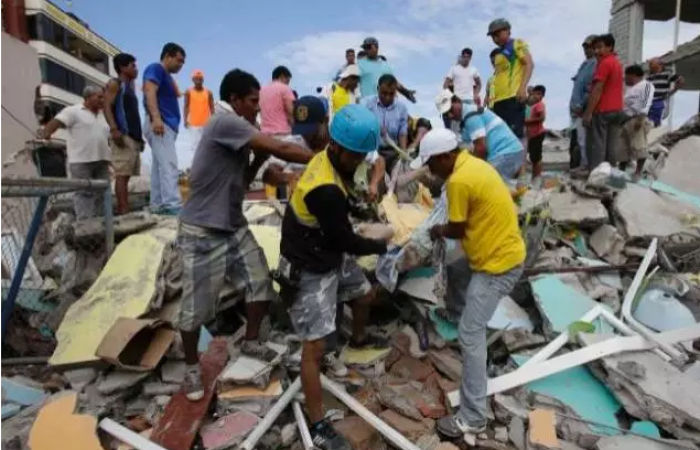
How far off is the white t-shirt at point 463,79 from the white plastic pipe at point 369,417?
5.99 meters

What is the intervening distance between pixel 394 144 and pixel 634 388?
11.7 feet

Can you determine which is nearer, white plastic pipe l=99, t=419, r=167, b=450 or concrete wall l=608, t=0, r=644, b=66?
white plastic pipe l=99, t=419, r=167, b=450

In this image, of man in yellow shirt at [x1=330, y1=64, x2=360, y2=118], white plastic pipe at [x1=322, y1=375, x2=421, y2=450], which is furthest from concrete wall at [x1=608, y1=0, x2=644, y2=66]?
white plastic pipe at [x1=322, y1=375, x2=421, y2=450]

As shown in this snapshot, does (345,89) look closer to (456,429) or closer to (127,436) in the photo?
(456,429)

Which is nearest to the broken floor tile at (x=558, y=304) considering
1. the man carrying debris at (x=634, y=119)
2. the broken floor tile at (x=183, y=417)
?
the broken floor tile at (x=183, y=417)

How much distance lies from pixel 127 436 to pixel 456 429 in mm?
1930

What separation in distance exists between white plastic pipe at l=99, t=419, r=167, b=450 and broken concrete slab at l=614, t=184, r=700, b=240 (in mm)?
5014

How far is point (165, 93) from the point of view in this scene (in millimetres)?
5000

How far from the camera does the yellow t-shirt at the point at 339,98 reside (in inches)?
228

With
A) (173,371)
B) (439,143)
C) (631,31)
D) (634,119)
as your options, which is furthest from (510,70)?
(631,31)

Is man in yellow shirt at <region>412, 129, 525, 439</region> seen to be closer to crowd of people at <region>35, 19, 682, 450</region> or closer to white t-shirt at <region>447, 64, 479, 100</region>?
crowd of people at <region>35, 19, 682, 450</region>

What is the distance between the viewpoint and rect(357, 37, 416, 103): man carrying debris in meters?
6.45

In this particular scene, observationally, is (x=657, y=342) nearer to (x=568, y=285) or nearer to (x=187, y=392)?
(x=568, y=285)

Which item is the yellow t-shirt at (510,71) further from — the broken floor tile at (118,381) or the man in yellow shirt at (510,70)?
the broken floor tile at (118,381)
